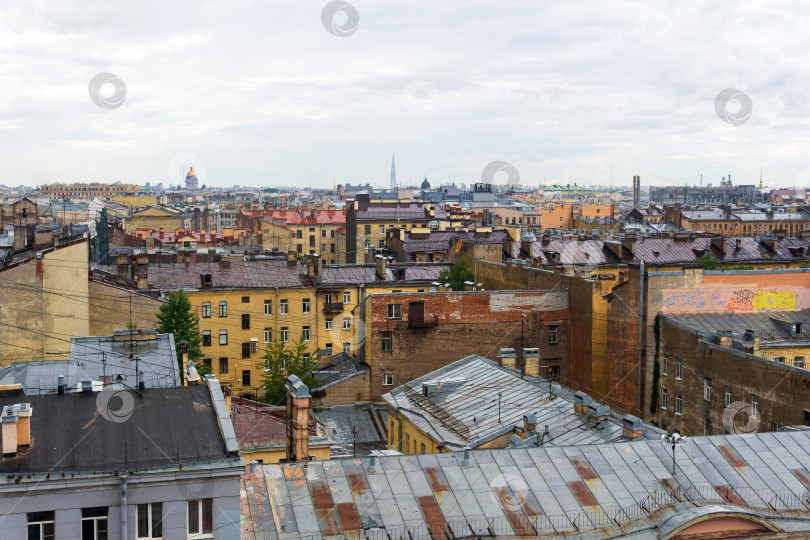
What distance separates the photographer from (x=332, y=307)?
1816 inches

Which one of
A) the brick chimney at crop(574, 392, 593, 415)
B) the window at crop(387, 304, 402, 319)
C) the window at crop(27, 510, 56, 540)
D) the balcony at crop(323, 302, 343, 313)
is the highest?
the window at crop(27, 510, 56, 540)

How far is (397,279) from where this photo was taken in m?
50.2

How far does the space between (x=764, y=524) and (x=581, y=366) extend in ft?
78.6

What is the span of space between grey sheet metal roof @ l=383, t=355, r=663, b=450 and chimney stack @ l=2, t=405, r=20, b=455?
11190 mm

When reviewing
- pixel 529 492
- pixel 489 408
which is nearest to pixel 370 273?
pixel 489 408

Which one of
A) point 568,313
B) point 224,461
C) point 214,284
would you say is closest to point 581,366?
point 568,313

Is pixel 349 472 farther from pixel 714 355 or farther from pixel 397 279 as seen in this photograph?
pixel 397 279

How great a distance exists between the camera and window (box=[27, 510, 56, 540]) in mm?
11438

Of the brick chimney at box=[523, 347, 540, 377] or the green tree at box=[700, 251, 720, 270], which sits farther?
the green tree at box=[700, 251, 720, 270]

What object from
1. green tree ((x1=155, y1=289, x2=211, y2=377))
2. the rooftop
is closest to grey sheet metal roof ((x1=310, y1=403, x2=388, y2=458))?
green tree ((x1=155, y1=289, x2=211, y2=377))

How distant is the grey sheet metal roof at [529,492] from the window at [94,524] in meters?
2.12

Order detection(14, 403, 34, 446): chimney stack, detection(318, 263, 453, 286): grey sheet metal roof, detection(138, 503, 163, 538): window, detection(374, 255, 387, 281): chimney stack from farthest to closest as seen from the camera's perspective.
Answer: detection(374, 255, 387, 281): chimney stack < detection(318, 263, 453, 286): grey sheet metal roof < detection(14, 403, 34, 446): chimney stack < detection(138, 503, 163, 538): window

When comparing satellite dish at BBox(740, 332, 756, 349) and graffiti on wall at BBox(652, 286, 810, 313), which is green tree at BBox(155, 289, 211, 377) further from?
satellite dish at BBox(740, 332, 756, 349)

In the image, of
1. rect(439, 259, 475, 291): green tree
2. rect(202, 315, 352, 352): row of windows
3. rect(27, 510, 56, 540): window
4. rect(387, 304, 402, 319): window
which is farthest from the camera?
rect(439, 259, 475, 291): green tree
